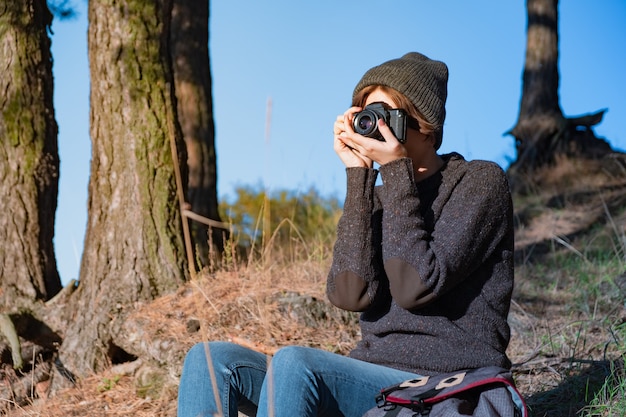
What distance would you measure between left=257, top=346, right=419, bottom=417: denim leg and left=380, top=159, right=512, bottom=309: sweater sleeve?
222mm

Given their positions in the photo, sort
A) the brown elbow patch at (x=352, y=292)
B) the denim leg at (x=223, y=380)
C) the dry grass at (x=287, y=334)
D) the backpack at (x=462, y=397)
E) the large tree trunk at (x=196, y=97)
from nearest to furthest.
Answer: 1. the backpack at (x=462, y=397)
2. the denim leg at (x=223, y=380)
3. the brown elbow patch at (x=352, y=292)
4. the dry grass at (x=287, y=334)
5. the large tree trunk at (x=196, y=97)

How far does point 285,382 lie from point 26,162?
9.98 feet

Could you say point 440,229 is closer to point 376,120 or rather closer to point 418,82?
point 376,120

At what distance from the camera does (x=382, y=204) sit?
8.05ft

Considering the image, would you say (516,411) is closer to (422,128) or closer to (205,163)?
(422,128)

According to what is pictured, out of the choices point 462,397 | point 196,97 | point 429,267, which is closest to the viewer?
point 462,397

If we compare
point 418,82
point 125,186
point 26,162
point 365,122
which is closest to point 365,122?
point 365,122

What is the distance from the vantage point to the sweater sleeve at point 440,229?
2.20 metres

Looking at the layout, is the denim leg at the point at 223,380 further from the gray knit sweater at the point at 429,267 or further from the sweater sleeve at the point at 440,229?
the sweater sleeve at the point at 440,229

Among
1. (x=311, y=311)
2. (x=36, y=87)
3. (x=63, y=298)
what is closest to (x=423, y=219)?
(x=311, y=311)

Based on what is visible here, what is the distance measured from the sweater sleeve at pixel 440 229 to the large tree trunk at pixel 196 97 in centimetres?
390

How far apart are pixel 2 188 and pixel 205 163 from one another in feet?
6.90

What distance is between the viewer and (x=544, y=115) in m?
8.95

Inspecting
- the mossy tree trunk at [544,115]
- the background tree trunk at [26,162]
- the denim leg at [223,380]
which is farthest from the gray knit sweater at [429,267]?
the mossy tree trunk at [544,115]
